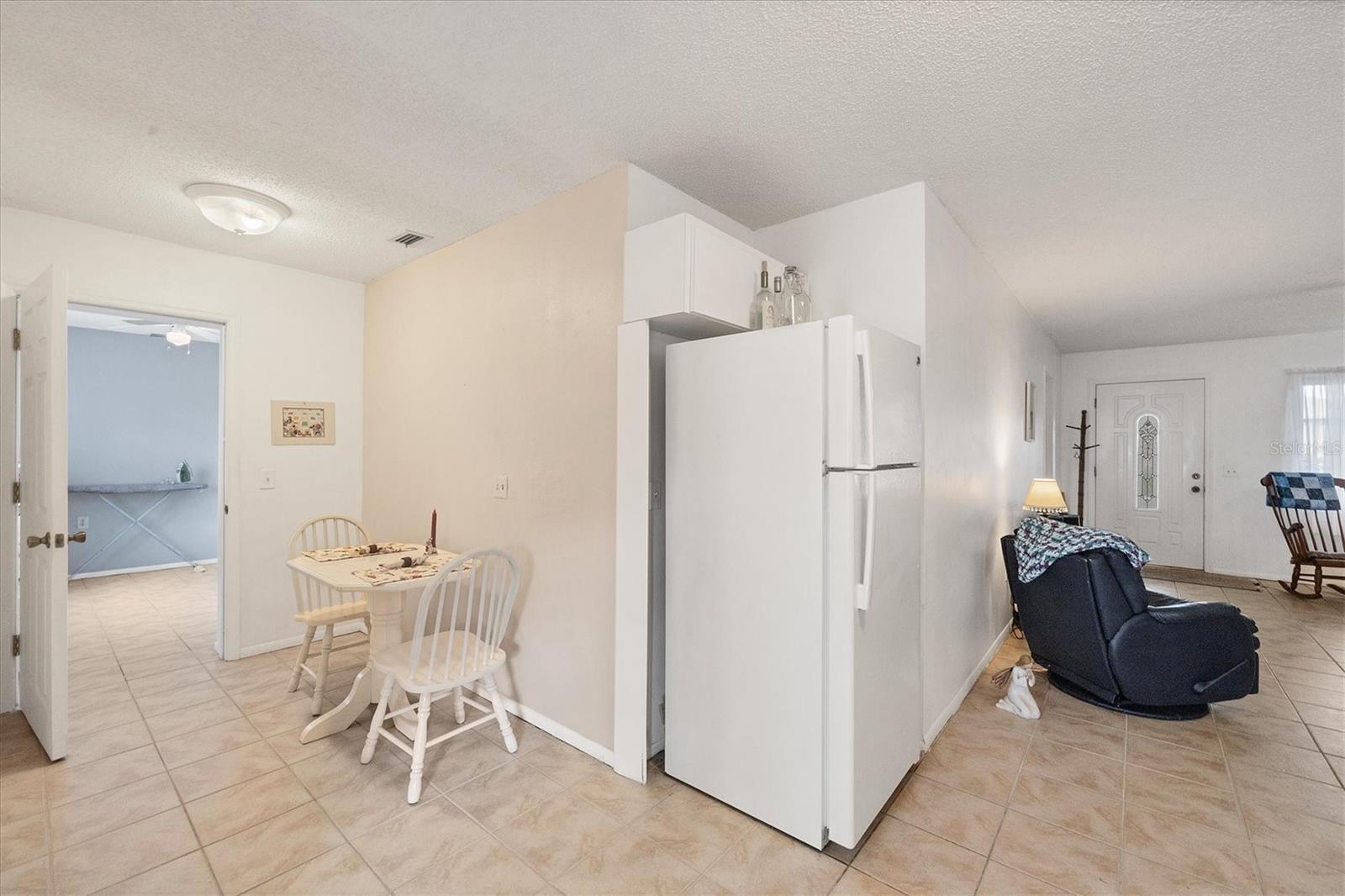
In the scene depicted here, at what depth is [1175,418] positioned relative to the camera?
251 inches

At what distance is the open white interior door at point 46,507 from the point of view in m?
2.38

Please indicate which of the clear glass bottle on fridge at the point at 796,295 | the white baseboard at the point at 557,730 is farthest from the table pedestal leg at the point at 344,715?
the clear glass bottle on fridge at the point at 796,295

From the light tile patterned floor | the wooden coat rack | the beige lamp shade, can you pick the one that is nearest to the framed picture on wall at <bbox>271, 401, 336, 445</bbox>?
the light tile patterned floor

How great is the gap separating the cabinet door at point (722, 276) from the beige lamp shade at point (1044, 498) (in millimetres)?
3238

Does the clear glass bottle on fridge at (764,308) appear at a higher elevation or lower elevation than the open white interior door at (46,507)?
higher

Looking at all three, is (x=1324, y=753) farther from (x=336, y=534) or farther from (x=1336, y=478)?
(x=336, y=534)

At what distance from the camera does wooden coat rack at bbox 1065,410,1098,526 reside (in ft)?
22.1

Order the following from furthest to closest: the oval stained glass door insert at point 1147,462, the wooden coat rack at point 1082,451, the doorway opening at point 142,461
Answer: the wooden coat rack at point 1082,451, the oval stained glass door insert at point 1147,462, the doorway opening at point 142,461

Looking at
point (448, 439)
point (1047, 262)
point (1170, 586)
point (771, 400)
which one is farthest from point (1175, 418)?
point (448, 439)

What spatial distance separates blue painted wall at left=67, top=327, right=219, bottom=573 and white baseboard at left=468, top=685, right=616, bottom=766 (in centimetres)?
482

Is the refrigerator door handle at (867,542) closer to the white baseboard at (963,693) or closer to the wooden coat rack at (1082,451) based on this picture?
the white baseboard at (963,693)

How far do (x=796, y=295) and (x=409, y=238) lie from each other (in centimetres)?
228

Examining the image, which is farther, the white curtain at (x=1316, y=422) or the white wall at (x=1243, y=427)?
the white wall at (x=1243, y=427)

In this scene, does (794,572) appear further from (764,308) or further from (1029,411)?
(1029,411)
